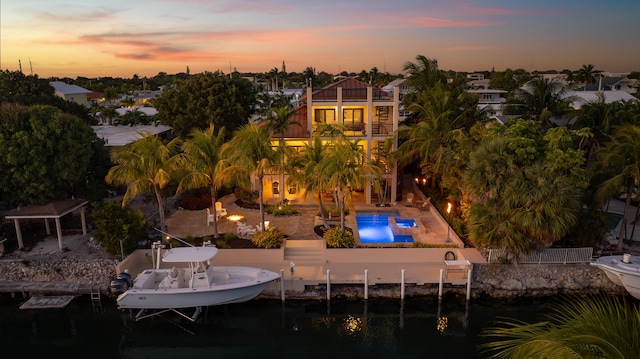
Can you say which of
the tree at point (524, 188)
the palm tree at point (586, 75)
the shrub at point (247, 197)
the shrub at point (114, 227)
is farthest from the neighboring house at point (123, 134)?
the palm tree at point (586, 75)

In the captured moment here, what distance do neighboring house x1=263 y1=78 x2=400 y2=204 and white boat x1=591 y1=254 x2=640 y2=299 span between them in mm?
12600

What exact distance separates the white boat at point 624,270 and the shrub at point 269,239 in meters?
14.3

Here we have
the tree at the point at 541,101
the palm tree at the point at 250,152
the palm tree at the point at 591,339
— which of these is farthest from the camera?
the tree at the point at 541,101

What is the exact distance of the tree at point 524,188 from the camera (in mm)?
17719

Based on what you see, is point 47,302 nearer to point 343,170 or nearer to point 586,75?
point 343,170

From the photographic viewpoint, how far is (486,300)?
18.9 m

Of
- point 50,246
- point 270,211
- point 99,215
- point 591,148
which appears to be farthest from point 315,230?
point 591,148

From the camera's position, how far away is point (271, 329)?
17.4 metres

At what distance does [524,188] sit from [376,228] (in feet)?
29.4

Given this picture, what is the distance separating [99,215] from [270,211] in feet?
32.0

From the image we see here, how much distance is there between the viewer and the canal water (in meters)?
16.2

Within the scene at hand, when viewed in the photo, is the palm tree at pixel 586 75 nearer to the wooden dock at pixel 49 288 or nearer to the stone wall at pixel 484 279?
the stone wall at pixel 484 279

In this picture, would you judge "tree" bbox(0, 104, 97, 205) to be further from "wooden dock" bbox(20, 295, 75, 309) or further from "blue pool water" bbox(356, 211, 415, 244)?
"blue pool water" bbox(356, 211, 415, 244)

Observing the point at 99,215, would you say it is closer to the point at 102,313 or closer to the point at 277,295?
the point at 102,313
